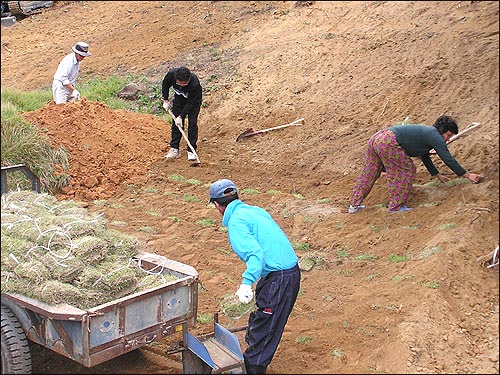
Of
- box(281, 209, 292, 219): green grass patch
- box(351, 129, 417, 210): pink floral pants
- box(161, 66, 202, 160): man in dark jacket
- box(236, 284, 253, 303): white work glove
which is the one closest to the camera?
box(236, 284, 253, 303): white work glove

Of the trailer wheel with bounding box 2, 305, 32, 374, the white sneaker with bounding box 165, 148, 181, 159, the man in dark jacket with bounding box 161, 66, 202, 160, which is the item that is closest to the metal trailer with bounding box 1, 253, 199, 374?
the trailer wheel with bounding box 2, 305, 32, 374

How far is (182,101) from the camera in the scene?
11672mm

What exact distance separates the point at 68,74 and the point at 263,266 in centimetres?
731

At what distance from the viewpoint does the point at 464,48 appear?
40.9ft

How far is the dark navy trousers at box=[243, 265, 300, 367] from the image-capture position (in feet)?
17.8

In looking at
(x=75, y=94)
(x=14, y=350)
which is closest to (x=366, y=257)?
(x=14, y=350)

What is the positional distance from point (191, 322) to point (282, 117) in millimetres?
8024

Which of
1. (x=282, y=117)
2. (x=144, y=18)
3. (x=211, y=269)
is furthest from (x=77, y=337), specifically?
(x=144, y=18)

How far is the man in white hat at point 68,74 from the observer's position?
1140cm

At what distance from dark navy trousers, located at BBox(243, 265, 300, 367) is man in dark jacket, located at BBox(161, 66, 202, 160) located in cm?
614

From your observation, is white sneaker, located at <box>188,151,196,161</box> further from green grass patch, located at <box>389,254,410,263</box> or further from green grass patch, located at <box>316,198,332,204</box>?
green grass patch, located at <box>389,254,410,263</box>

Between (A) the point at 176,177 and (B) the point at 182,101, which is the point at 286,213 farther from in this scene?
(B) the point at 182,101

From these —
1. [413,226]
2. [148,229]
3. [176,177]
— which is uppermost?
[413,226]

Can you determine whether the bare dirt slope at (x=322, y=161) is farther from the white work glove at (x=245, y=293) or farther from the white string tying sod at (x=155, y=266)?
the white work glove at (x=245, y=293)
